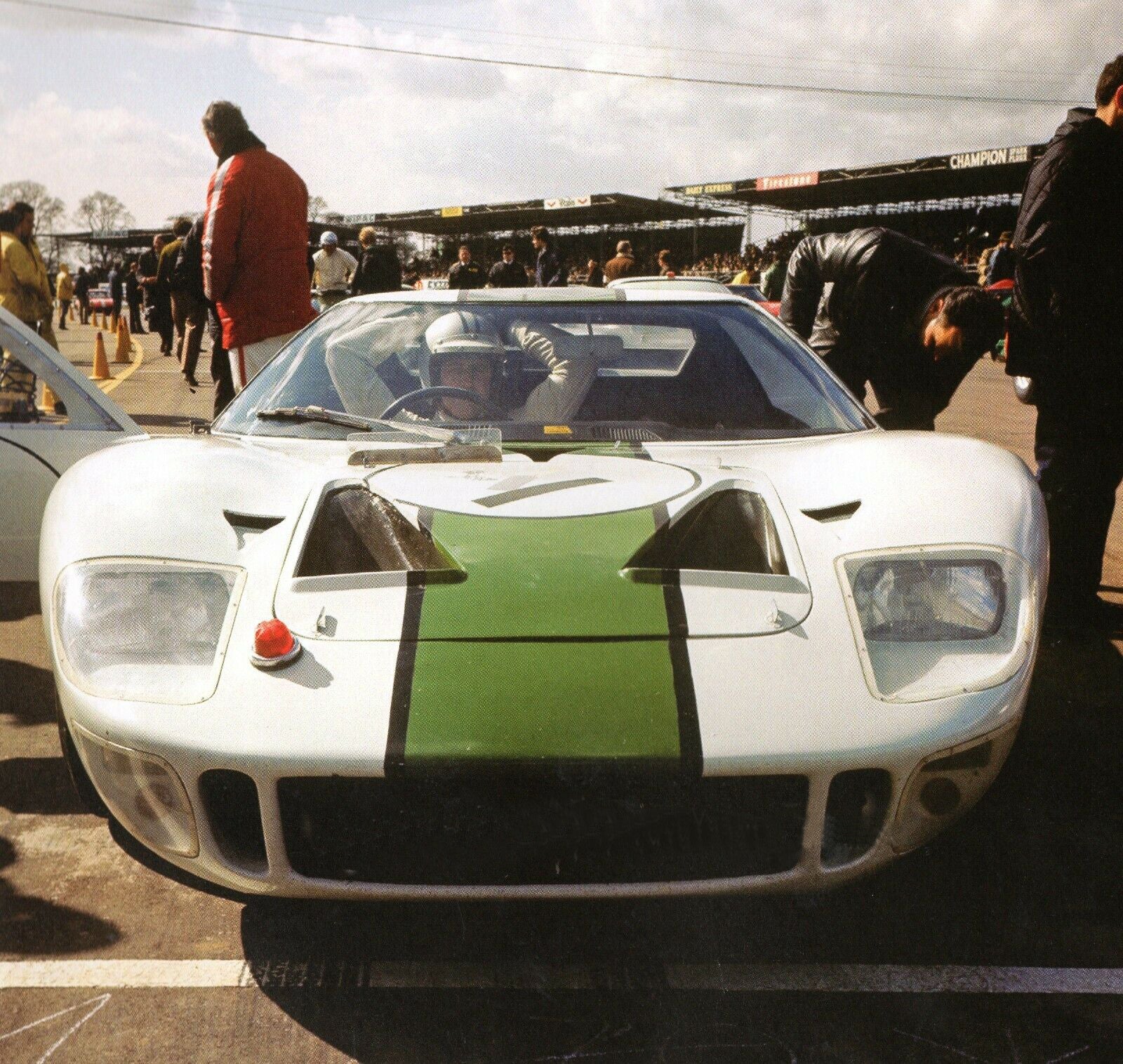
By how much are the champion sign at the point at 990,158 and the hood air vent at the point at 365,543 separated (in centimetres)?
3035

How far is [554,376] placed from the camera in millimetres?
2906

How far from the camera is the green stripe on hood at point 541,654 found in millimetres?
1704

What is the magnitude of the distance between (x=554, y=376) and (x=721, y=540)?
0.88 meters

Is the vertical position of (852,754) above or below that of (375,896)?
above

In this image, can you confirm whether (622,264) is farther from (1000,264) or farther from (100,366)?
(1000,264)

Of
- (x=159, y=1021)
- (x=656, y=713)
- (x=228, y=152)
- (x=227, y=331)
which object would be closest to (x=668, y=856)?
(x=656, y=713)

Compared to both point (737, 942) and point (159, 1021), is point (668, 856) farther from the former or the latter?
point (159, 1021)

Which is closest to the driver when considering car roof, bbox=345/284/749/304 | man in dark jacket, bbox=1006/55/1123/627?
car roof, bbox=345/284/749/304

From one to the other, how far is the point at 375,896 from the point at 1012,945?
1161 millimetres

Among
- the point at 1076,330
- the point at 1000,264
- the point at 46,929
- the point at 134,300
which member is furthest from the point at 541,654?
the point at 134,300

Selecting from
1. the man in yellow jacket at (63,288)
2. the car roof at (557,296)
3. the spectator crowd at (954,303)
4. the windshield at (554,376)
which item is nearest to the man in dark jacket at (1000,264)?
the spectator crowd at (954,303)

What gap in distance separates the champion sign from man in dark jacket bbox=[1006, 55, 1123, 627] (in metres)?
28.0

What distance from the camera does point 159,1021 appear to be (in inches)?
73.4

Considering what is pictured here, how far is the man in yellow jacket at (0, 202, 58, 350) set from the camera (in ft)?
23.1
